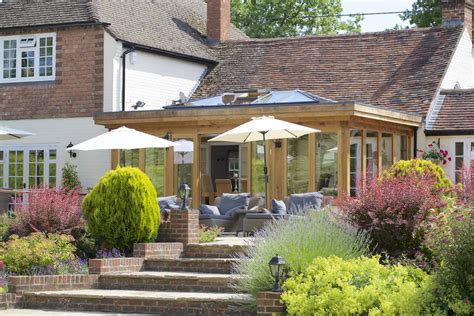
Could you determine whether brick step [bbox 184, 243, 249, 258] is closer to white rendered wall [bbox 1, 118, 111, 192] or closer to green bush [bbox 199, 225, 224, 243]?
green bush [bbox 199, 225, 224, 243]

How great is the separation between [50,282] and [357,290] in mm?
5250

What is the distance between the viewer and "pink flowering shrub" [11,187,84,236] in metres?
16.8

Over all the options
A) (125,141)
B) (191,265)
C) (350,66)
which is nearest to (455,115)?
(350,66)

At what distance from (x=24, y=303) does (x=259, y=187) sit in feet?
32.8

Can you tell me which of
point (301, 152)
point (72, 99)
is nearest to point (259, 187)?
point (301, 152)

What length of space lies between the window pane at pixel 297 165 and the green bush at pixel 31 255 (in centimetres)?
855

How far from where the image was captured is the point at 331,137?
22.6 metres

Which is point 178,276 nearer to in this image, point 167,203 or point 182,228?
point 182,228

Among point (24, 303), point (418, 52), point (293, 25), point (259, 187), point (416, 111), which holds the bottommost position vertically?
point (24, 303)

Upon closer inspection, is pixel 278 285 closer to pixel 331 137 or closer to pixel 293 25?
pixel 331 137

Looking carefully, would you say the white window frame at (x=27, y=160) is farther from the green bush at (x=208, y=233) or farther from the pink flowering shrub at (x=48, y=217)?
the pink flowering shrub at (x=48, y=217)

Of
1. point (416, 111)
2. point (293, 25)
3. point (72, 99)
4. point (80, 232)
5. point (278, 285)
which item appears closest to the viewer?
point (278, 285)

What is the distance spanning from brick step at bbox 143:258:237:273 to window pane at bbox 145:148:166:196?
9099mm

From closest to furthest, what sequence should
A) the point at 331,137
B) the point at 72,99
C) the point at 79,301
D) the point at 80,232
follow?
the point at 79,301, the point at 80,232, the point at 331,137, the point at 72,99
